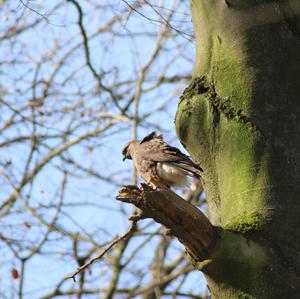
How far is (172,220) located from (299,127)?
787mm

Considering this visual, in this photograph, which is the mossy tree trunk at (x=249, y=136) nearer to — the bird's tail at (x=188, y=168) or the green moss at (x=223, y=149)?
the green moss at (x=223, y=149)

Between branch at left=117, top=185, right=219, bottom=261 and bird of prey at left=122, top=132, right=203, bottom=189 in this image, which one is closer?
branch at left=117, top=185, right=219, bottom=261

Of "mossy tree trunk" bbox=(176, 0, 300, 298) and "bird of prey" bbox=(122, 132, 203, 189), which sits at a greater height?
"bird of prey" bbox=(122, 132, 203, 189)

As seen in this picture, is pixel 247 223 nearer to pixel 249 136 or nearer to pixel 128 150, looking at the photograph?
pixel 249 136

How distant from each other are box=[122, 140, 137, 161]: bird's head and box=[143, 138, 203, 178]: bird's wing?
23.5 inches

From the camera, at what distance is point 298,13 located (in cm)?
353

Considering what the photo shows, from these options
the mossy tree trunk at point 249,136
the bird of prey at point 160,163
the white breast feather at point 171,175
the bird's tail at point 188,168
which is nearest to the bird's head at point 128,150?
the bird of prey at point 160,163

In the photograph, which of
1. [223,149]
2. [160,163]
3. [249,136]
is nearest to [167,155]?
[160,163]

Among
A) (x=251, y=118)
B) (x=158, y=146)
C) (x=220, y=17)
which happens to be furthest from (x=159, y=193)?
(x=158, y=146)

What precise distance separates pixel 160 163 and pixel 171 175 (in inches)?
5.8

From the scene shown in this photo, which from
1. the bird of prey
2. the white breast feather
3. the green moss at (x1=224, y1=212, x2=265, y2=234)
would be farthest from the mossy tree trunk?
the white breast feather

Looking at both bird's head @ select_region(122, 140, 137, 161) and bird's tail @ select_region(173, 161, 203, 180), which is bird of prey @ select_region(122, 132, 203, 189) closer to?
bird's tail @ select_region(173, 161, 203, 180)

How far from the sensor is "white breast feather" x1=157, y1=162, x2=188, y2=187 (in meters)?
4.65

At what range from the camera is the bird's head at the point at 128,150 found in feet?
19.3
